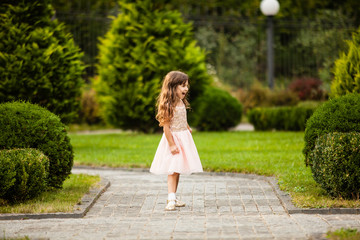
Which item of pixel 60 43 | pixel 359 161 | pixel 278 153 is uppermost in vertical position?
pixel 60 43

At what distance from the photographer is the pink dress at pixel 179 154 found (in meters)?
7.37

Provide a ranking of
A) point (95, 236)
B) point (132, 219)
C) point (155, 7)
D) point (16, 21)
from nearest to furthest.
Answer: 1. point (95, 236)
2. point (132, 219)
3. point (16, 21)
4. point (155, 7)

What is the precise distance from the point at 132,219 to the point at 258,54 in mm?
29019

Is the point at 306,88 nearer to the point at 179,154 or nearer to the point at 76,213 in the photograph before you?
the point at 179,154

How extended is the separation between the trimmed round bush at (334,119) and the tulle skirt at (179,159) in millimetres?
1638

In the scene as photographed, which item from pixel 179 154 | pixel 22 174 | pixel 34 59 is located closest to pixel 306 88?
pixel 34 59

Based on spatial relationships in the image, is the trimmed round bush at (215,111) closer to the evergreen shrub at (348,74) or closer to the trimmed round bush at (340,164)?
the evergreen shrub at (348,74)

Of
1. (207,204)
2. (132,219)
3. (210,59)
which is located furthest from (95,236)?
(210,59)

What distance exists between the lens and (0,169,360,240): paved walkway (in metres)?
5.74

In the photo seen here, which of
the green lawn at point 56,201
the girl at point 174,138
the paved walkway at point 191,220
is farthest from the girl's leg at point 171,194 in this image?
the green lawn at point 56,201

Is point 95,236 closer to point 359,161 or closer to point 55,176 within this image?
point 55,176

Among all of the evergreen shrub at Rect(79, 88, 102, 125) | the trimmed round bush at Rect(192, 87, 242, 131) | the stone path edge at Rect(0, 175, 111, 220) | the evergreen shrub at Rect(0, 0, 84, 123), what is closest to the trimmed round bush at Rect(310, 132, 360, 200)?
the stone path edge at Rect(0, 175, 111, 220)

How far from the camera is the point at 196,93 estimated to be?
62.0ft

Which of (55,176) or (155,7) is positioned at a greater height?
(155,7)
